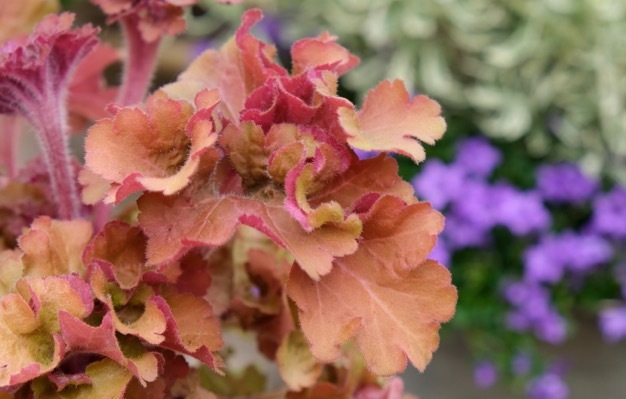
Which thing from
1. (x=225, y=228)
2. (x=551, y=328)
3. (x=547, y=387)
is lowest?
(x=547, y=387)

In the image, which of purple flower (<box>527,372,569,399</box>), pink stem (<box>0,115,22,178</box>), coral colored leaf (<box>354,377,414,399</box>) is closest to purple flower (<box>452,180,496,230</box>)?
purple flower (<box>527,372,569,399</box>)

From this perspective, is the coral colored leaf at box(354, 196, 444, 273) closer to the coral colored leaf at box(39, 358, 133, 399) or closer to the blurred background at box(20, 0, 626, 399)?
the coral colored leaf at box(39, 358, 133, 399)

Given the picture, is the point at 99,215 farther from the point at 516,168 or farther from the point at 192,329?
the point at 516,168

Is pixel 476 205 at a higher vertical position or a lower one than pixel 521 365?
higher

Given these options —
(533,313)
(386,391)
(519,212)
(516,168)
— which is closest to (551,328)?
(533,313)

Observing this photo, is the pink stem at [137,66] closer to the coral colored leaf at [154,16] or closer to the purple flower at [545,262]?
the coral colored leaf at [154,16]
